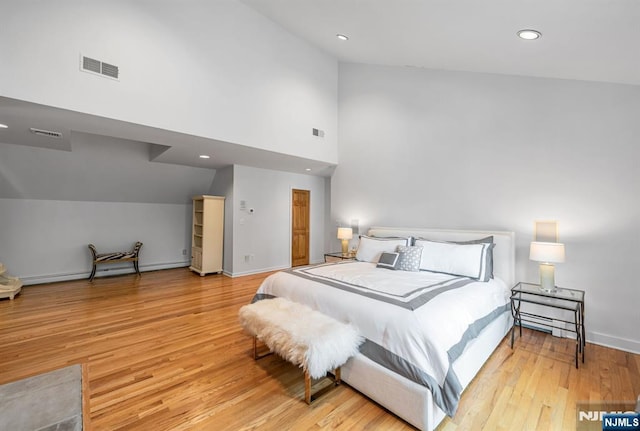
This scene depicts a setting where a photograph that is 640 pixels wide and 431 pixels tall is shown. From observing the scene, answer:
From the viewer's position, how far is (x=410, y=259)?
330 cm

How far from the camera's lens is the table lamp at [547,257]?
262 cm

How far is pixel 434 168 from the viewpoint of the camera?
4.01 metres

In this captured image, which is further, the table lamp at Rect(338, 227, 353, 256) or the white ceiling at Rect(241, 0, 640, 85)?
the table lamp at Rect(338, 227, 353, 256)

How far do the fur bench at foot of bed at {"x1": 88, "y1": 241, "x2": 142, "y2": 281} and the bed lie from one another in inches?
156

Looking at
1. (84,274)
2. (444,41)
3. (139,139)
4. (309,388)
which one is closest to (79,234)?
(84,274)

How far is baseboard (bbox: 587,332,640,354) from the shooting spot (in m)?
2.59

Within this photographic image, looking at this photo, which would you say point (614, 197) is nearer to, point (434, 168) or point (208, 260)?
point (434, 168)

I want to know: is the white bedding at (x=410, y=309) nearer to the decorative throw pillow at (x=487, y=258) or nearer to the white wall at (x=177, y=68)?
the decorative throw pillow at (x=487, y=258)

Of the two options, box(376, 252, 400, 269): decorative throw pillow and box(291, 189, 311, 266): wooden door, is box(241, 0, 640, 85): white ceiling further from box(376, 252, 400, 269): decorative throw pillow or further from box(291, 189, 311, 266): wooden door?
box(291, 189, 311, 266): wooden door

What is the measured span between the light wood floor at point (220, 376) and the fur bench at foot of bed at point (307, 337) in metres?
0.30

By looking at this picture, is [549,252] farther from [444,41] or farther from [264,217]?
[264,217]

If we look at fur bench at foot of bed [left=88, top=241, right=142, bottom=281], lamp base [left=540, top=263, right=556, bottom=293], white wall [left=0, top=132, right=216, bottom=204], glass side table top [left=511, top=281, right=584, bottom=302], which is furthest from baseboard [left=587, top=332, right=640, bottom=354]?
fur bench at foot of bed [left=88, top=241, right=142, bottom=281]

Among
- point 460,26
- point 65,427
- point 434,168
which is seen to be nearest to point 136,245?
point 65,427

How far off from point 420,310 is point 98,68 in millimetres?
3773
